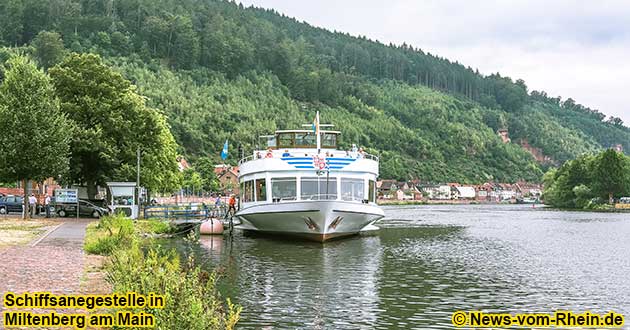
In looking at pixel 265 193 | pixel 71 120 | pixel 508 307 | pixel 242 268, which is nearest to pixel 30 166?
pixel 71 120

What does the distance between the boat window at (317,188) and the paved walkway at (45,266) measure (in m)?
14.4

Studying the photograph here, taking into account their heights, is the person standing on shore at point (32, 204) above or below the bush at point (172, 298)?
above

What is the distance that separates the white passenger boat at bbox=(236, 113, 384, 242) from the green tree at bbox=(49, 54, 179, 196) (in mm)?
13631

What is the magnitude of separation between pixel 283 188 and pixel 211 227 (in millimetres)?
8074

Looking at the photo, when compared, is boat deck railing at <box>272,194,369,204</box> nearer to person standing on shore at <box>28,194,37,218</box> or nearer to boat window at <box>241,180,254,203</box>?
boat window at <box>241,180,254,203</box>

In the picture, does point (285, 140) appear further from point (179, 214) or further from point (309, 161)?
point (179, 214)

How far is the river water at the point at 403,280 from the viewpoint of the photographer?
754 inches

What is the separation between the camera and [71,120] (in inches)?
1988

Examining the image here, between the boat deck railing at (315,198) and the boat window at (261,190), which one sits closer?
the boat deck railing at (315,198)

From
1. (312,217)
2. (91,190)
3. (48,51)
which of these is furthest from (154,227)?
(48,51)

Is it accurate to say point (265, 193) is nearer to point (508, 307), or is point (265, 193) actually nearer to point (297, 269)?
point (297, 269)

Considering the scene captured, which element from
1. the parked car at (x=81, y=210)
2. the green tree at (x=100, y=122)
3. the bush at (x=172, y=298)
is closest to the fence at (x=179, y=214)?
the green tree at (x=100, y=122)

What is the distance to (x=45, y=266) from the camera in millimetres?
22062

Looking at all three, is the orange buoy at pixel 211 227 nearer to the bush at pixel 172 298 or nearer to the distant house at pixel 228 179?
the bush at pixel 172 298
